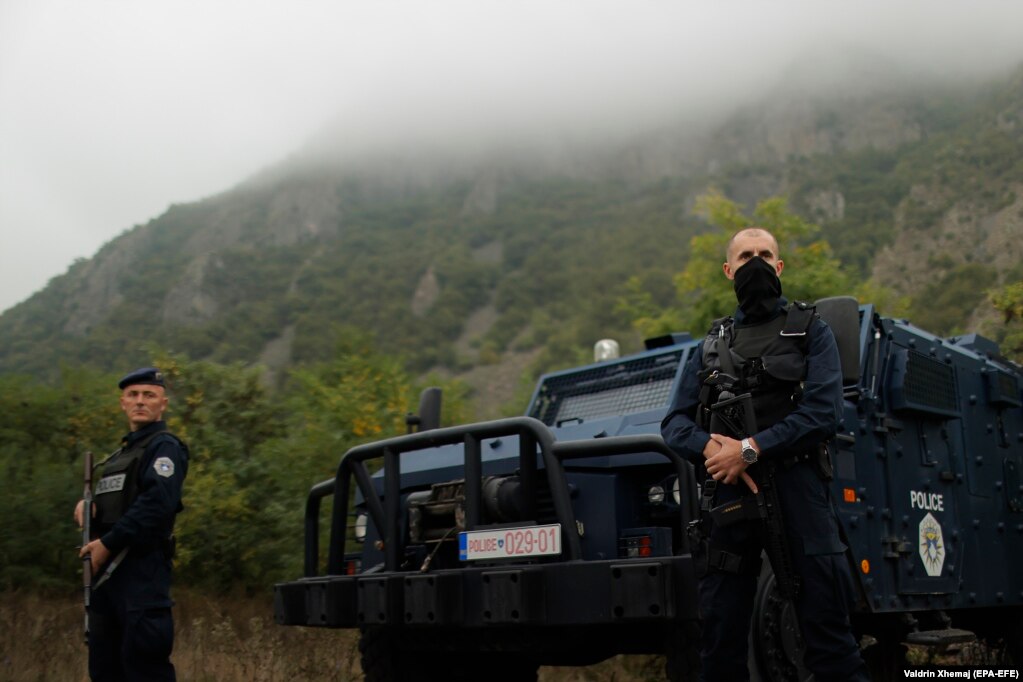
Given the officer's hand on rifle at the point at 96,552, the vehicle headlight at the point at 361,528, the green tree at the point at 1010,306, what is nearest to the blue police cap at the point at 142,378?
the officer's hand on rifle at the point at 96,552

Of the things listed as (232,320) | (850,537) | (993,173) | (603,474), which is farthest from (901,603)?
Answer: (232,320)

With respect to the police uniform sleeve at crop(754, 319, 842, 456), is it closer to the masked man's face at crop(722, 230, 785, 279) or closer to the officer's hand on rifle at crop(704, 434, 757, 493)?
the officer's hand on rifle at crop(704, 434, 757, 493)

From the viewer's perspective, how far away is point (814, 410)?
367 centimetres

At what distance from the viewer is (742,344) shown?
3.89 metres

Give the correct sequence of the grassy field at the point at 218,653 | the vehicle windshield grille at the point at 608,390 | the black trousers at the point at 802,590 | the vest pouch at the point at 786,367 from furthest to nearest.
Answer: the grassy field at the point at 218,653 → the vehicle windshield grille at the point at 608,390 → the vest pouch at the point at 786,367 → the black trousers at the point at 802,590

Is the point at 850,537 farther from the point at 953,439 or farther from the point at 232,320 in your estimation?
the point at 232,320

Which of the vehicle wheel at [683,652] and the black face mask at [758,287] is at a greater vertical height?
the black face mask at [758,287]

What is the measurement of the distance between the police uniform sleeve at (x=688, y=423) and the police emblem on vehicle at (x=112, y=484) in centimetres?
241

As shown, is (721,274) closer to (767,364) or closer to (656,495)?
(656,495)

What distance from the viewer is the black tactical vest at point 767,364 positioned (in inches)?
149

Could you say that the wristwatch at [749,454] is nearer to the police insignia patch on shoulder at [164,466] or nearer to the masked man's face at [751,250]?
the masked man's face at [751,250]

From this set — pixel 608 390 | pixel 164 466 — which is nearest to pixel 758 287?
pixel 164 466

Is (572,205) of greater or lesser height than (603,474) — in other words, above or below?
above

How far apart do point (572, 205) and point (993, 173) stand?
49.6 meters
